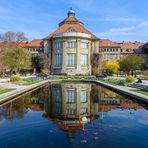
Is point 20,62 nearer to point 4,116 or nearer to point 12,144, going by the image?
point 4,116

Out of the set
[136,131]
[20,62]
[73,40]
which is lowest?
[136,131]

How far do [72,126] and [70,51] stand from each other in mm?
57987

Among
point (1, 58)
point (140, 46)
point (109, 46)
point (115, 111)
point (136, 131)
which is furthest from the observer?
point (140, 46)

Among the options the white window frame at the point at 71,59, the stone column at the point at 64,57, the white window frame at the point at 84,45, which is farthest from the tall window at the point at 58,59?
the white window frame at the point at 84,45

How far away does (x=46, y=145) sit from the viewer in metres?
9.97

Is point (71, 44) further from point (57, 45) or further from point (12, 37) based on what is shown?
point (12, 37)

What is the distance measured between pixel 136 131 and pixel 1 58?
1982 inches

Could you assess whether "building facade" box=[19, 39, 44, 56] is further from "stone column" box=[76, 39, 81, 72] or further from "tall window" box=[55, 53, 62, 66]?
"stone column" box=[76, 39, 81, 72]

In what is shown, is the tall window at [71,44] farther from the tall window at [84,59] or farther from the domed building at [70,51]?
the tall window at [84,59]

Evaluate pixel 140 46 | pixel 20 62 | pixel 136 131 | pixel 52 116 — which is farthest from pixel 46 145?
pixel 140 46

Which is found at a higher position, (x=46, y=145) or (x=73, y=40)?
(x=73, y=40)

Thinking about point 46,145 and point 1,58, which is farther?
point 1,58

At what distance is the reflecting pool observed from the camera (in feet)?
34.2

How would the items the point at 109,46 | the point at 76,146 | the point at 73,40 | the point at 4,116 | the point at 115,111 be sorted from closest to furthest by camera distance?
the point at 76,146
the point at 4,116
the point at 115,111
the point at 73,40
the point at 109,46
